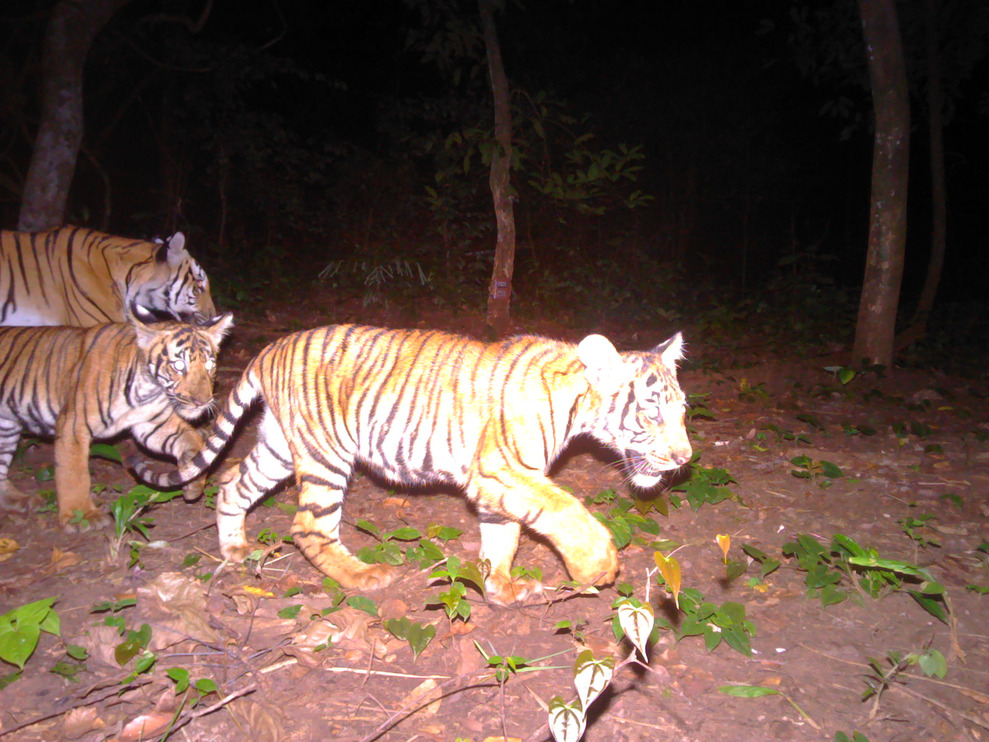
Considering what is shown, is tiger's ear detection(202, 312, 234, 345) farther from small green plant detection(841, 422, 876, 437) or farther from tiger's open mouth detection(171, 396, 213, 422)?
small green plant detection(841, 422, 876, 437)

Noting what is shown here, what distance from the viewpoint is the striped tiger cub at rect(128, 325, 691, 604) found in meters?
3.03

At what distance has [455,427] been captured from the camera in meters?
3.21

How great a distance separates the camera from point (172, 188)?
40.0 feet

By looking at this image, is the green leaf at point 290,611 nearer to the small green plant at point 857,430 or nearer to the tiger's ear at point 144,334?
the tiger's ear at point 144,334

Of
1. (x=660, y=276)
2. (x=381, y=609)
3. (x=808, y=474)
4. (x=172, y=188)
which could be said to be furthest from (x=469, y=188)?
(x=381, y=609)

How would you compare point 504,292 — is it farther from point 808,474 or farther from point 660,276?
point 660,276

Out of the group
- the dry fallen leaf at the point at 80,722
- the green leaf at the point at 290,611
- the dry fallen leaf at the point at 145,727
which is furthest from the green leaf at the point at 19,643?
the green leaf at the point at 290,611

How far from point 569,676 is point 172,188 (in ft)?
40.4

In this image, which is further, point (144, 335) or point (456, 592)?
point (144, 335)

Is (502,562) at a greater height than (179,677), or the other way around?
(502,562)

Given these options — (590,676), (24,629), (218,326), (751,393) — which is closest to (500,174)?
(751,393)

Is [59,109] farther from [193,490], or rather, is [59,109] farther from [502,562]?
[502,562]

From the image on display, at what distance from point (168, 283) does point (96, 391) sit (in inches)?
73.5

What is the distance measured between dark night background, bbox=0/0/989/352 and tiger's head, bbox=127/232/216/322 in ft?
12.8
